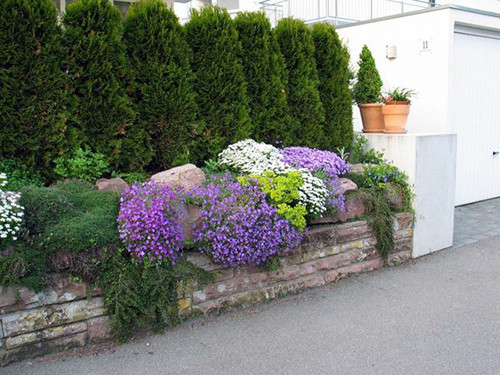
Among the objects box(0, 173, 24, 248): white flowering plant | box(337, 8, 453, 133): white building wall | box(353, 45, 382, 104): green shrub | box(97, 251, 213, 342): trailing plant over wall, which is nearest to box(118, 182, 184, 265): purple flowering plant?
box(97, 251, 213, 342): trailing plant over wall

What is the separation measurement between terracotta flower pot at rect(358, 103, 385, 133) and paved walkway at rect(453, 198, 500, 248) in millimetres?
1785

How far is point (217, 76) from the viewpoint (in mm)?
5574

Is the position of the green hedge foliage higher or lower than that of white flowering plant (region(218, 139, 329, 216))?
higher

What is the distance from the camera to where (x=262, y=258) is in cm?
437

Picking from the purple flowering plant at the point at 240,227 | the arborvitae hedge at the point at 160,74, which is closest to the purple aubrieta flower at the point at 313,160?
the purple flowering plant at the point at 240,227

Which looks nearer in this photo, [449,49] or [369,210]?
[369,210]

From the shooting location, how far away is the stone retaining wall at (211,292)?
3473 millimetres

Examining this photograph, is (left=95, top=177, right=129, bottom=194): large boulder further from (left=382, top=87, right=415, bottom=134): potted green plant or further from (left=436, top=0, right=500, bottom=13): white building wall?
(left=436, top=0, right=500, bottom=13): white building wall

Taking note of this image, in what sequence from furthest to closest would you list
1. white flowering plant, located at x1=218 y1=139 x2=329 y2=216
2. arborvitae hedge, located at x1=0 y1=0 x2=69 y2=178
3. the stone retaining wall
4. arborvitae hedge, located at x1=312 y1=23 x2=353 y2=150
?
arborvitae hedge, located at x1=312 y1=23 x2=353 y2=150, white flowering plant, located at x1=218 y1=139 x2=329 y2=216, arborvitae hedge, located at x1=0 y1=0 x2=69 y2=178, the stone retaining wall

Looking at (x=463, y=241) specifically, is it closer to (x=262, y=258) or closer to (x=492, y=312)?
(x=492, y=312)

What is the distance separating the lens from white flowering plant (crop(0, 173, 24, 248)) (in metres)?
3.52

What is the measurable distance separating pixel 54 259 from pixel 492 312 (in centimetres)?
362

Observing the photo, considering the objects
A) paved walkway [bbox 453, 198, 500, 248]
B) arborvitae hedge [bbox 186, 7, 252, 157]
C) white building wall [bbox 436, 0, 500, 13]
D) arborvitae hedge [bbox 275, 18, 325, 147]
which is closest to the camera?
arborvitae hedge [bbox 186, 7, 252, 157]

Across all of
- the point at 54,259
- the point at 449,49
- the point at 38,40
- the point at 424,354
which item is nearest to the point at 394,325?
the point at 424,354
